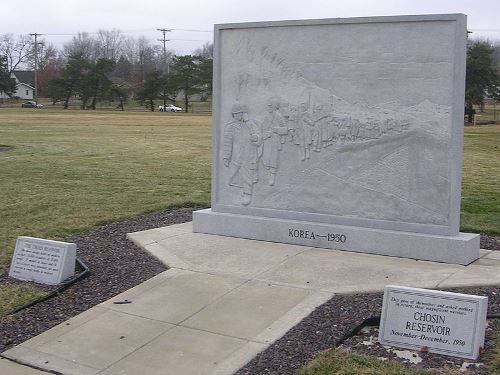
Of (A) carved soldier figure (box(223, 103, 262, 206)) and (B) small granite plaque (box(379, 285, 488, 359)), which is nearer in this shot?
(B) small granite plaque (box(379, 285, 488, 359))

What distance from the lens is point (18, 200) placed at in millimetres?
11570

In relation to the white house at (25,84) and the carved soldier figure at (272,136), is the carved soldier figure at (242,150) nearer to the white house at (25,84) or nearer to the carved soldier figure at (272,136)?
the carved soldier figure at (272,136)

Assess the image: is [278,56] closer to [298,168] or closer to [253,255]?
[298,168]

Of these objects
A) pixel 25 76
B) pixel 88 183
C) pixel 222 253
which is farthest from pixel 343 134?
pixel 25 76

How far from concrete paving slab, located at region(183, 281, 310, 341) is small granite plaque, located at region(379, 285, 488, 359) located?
3.36 ft

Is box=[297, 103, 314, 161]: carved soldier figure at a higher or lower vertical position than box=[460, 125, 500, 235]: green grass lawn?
higher

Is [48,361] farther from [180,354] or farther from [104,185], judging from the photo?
[104,185]

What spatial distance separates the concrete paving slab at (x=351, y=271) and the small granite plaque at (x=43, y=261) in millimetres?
1946

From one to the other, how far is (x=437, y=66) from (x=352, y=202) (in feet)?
5.76

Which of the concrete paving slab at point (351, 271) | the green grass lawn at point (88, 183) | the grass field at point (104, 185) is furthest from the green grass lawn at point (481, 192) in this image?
the green grass lawn at point (88, 183)

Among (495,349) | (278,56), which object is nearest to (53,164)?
(278,56)

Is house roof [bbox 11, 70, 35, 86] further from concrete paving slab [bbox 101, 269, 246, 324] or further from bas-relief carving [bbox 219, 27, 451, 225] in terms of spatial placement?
concrete paving slab [bbox 101, 269, 246, 324]

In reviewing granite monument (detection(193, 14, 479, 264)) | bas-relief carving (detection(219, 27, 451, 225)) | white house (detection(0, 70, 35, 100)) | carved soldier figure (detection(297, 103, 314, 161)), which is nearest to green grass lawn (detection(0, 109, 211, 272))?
granite monument (detection(193, 14, 479, 264))

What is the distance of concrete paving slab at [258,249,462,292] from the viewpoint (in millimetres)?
6438
